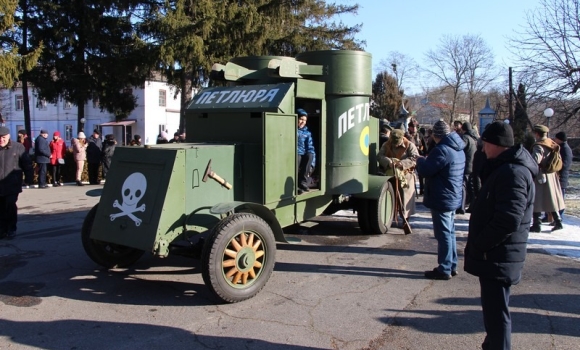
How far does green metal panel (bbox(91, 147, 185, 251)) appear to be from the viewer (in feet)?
16.2

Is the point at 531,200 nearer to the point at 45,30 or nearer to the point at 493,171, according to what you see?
the point at 493,171

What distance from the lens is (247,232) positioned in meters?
5.02

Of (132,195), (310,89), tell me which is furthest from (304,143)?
(132,195)

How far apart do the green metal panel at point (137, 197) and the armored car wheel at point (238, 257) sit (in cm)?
62

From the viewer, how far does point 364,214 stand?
320 inches

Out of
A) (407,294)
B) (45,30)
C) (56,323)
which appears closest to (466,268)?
(407,294)

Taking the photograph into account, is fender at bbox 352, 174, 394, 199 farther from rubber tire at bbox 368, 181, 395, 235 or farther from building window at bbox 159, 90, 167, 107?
building window at bbox 159, 90, 167, 107

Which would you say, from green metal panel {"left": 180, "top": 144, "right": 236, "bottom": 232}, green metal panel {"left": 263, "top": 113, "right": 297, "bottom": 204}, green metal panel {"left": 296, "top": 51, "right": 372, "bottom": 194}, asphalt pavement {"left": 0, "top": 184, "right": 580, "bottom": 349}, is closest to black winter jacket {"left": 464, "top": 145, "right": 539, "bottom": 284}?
asphalt pavement {"left": 0, "top": 184, "right": 580, "bottom": 349}

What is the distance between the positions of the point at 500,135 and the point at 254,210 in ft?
9.07

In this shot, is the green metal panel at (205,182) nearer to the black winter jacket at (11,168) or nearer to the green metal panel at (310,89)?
the green metal panel at (310,89)

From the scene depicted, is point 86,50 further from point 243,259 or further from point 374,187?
point 243,259

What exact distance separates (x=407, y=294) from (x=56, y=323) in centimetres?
347

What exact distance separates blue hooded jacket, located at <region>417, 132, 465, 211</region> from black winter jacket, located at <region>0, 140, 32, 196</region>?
19.7 ft

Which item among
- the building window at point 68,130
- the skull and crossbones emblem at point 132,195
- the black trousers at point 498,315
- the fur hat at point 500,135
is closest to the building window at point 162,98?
the building window at point 68,130
